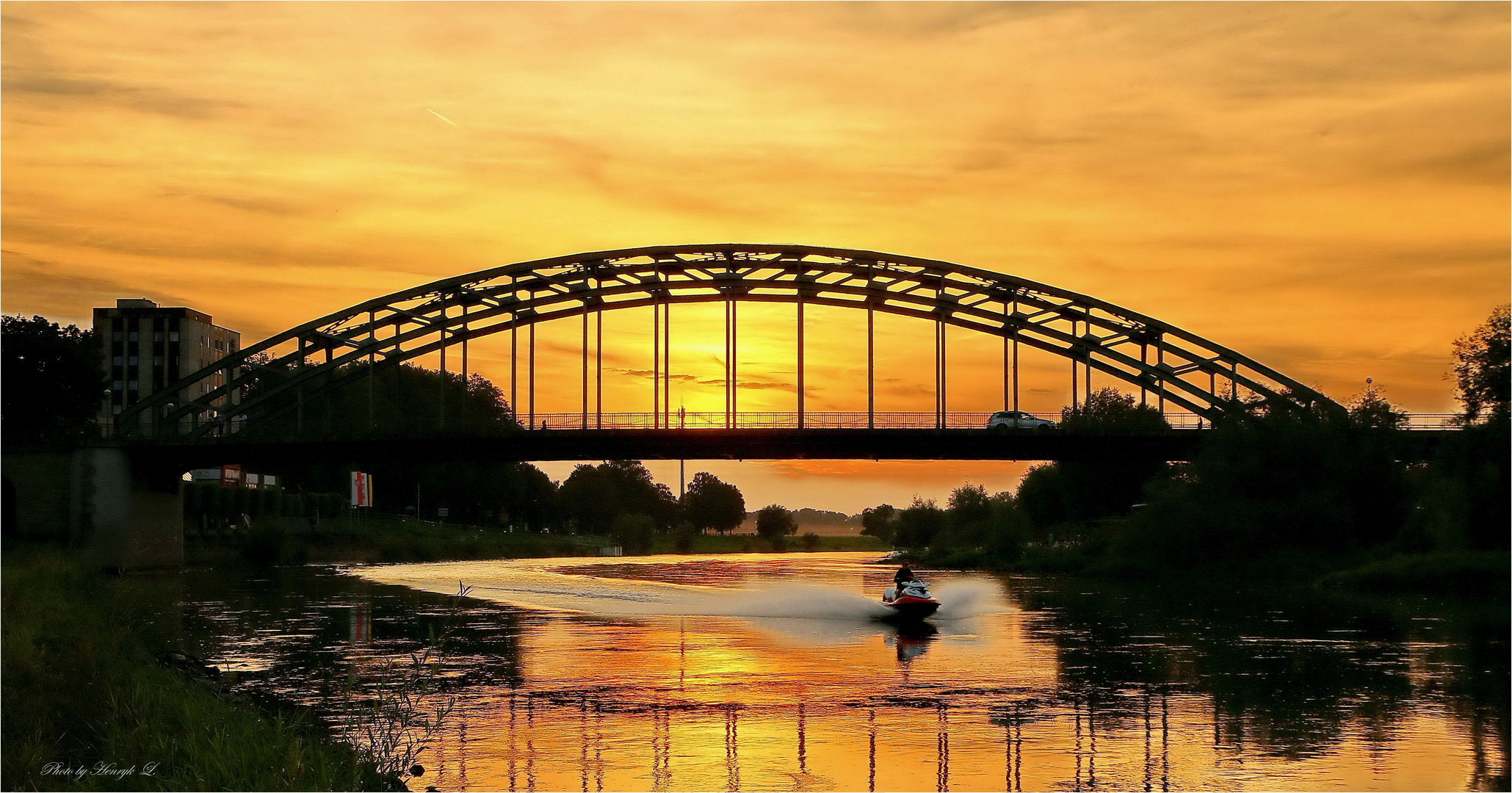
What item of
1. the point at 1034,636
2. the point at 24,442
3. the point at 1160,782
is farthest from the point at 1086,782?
the point at 24,442

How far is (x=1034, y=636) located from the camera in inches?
1470

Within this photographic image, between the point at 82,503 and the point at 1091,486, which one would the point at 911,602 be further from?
the point at 1091,486

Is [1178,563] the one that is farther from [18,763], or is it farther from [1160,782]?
[18,763]

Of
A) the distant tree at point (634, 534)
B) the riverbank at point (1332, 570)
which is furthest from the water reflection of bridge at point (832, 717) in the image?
the distant tree at point (634, 534)

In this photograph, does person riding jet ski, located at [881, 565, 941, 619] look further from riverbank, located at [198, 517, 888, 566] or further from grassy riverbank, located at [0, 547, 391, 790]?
riverbank, located at [198, 517, 888, 566]

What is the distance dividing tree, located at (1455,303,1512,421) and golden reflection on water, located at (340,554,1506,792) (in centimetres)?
2502

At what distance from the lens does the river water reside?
17.9m

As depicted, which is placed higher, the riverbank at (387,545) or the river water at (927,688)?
the river water at (927,688)

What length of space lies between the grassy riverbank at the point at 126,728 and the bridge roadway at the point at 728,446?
49.3 m

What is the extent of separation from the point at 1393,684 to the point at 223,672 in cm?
2183

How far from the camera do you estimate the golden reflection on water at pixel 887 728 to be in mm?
17453

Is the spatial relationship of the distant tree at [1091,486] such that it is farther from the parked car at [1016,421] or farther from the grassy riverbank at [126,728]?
the grassy riverbank at [126,728]
